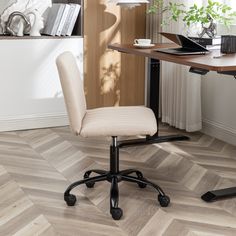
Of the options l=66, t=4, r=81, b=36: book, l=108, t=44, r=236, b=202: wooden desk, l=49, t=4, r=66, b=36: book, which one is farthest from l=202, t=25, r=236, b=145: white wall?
l=49, t=4, r=66, b=36: book

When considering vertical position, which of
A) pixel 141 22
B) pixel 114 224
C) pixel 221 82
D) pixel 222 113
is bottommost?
pixel 114 224

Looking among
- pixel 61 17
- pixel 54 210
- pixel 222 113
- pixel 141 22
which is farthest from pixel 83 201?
pixel 141 22

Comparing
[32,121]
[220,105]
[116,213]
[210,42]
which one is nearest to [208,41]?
[210,42]

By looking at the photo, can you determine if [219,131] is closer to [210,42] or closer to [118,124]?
[210,42]

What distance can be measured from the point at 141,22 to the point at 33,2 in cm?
104

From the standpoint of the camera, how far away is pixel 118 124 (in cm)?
252

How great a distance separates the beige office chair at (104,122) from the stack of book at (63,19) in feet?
5.24

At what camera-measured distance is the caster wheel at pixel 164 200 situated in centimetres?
269

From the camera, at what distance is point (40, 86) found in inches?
167

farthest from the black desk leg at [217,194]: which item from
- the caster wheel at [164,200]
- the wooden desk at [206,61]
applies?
the caster wheel at [164,200]

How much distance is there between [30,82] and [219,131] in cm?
169

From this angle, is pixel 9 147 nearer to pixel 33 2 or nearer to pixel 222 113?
pixel 33 2

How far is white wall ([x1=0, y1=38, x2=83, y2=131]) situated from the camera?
13.5ft

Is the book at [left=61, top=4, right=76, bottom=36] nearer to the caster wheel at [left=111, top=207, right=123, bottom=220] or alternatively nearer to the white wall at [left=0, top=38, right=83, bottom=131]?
the white wall at [left=0, top=38, right=83, bottom=131]
